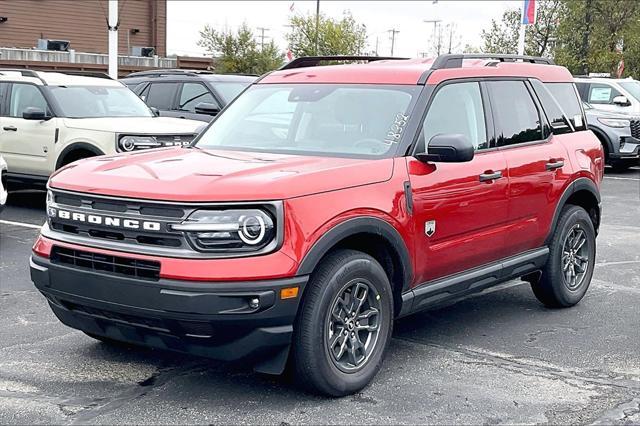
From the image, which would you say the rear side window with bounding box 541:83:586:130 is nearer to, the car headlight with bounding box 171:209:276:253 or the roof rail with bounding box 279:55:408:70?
the roof rail with bounding box 279:55:408:70

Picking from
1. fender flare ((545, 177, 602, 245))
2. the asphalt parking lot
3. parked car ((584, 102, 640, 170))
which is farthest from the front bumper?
parked car ((584, 102, 640, 170))

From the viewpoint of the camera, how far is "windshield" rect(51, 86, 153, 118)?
1155 cm

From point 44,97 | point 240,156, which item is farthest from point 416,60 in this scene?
point 44,97

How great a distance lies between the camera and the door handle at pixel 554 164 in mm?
6453

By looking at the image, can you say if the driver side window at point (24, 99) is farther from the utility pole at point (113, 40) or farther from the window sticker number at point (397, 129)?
the utility pole at point (113, 40)

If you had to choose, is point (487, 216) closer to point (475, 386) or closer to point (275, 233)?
point (475, 386)

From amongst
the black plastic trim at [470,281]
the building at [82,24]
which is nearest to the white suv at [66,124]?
the black plastic trim at [470,281]

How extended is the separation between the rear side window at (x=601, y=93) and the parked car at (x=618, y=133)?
46cm

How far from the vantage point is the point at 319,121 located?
5668mm

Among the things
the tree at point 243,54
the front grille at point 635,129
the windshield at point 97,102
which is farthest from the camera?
the tree at point 243,54

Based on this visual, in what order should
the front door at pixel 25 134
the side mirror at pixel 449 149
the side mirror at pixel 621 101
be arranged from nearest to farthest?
1. the side mirror at pixel 449 149
2. the front door at pixel 25 134
3. the side mirror at pixel 621 101

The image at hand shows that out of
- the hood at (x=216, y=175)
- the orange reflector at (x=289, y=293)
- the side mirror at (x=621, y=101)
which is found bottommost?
the orange reflector at (x=289, y=293)

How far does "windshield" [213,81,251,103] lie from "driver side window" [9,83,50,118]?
3012 mm

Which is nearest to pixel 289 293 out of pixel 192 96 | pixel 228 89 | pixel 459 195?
pixel 459 195
